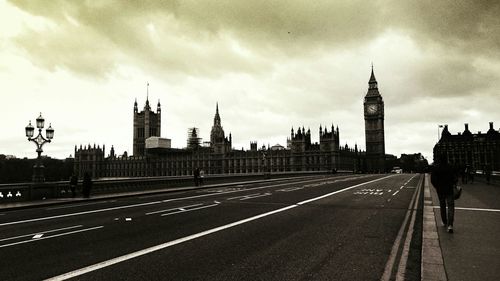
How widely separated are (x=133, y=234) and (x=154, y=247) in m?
1.95

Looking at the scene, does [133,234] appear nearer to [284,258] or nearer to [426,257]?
[284,258]

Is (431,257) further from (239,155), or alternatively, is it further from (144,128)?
(144,128)

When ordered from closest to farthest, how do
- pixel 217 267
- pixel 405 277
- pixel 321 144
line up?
pixel 405 277
pixel 217 267
pixel 321 144

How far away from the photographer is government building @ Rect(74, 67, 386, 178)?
137125mm

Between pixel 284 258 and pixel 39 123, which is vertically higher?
pixel 39 123

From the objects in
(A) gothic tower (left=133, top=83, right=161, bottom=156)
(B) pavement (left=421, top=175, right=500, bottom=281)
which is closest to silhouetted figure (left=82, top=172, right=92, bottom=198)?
(B) pavement (left=421, top=175, right=500, bottom=281)

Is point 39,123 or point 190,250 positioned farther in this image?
point 39,123

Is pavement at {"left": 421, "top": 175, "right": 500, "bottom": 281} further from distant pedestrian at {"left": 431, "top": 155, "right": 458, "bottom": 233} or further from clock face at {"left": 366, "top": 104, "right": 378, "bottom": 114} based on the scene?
clock face at {"left": 366, "top": 104, "right": 378, "bottom": 114}

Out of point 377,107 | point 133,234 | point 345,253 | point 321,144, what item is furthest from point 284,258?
point 377,107

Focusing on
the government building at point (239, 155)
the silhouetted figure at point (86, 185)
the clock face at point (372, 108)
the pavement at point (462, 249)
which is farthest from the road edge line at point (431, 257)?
the clock face at point (372, 108)

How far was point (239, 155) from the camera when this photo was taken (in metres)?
150

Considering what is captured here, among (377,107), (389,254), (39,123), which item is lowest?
(389,254)

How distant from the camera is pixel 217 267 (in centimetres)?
654

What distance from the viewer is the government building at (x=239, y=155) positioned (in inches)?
5399
